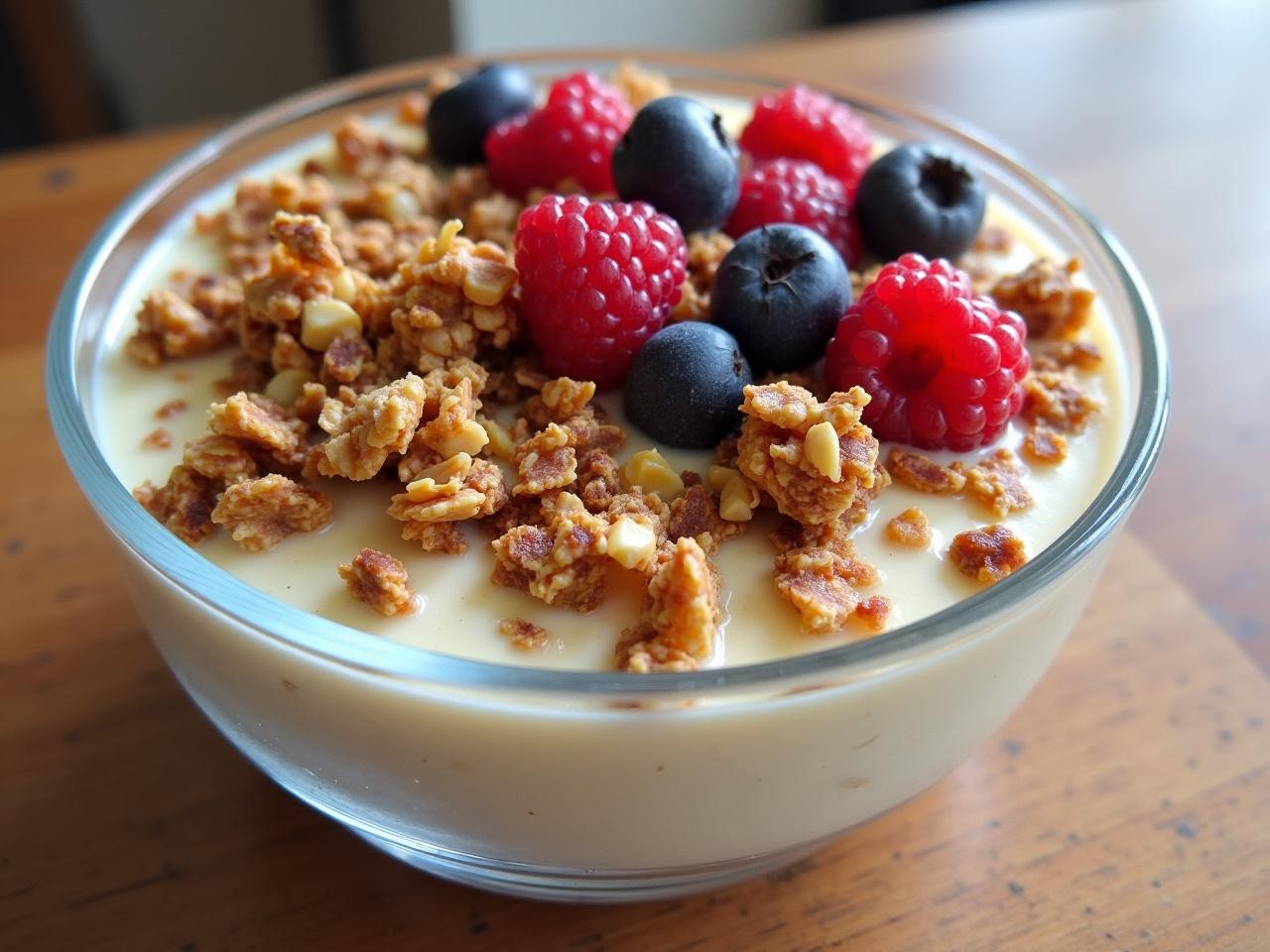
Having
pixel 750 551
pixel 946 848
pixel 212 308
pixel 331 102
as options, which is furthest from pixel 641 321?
pixel 331 102

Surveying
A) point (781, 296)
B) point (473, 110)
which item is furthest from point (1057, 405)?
point (473, 110)

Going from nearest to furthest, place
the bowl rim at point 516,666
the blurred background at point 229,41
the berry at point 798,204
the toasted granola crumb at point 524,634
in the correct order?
the bowl rim at point 516,666 < the toasted granola crumb at point 524,634 < the berry at point 798,204 < the blurred background at point 229,41

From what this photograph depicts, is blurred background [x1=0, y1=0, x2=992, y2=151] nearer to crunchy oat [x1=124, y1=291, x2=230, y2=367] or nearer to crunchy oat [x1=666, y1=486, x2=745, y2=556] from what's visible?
crunchy oat [x1=124, y1=291, x2=230, y2=367]

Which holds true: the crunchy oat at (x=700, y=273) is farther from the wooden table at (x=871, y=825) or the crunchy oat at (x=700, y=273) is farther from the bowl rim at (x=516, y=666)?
the wooden table at (x=871, y=825)

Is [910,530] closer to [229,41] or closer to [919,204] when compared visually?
[919,204]

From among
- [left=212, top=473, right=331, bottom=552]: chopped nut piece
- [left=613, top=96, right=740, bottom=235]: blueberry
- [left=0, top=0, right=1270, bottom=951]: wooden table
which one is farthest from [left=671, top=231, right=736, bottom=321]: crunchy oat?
[left=0, top=0, right=1270, bottom=951]: wooden table

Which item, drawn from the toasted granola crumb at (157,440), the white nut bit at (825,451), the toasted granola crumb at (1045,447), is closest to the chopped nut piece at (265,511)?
the toasted granola crumb at (157,440)
